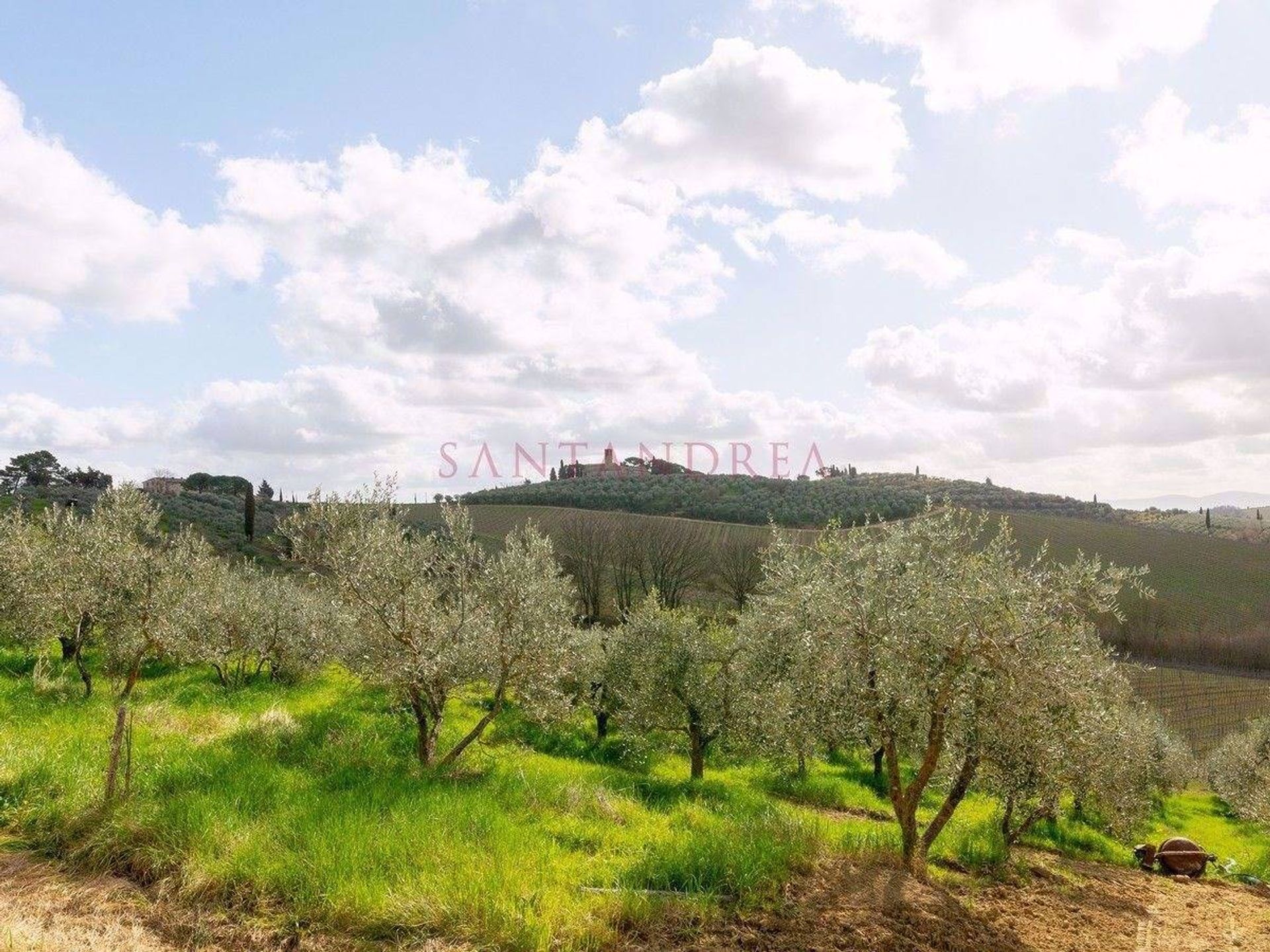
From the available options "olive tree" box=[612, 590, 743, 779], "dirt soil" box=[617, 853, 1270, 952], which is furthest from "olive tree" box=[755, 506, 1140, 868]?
"olive tree" box=[612, 590, 743, 779]

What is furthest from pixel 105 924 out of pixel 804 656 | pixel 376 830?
pixel 804 656

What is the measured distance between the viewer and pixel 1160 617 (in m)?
74.1

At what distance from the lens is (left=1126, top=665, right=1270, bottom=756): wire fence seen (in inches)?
2159

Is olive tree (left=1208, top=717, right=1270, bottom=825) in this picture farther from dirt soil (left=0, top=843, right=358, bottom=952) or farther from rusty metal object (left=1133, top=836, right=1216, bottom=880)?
dirt soil (left=0, top=843, right=358, bottom=952)

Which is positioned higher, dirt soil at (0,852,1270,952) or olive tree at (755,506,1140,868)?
olive tree at (755,506,1140,868)

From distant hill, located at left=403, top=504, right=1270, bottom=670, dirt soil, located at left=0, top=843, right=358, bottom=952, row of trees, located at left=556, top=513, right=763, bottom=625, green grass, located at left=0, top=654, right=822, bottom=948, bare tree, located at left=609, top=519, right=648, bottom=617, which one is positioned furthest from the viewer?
distant hill, located at left=403, top=504, right=1270, bottom=670

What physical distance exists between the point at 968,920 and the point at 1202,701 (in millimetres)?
65183

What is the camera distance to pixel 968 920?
998cm

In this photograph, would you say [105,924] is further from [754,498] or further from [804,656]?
[754,498]

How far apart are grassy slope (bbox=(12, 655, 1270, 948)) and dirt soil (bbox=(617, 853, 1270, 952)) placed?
55cm

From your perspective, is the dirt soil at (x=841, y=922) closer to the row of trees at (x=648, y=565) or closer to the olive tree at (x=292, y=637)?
the olive tree at (x=292, y=637)

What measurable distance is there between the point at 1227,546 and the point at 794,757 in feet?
331

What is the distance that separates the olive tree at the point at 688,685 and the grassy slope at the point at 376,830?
4743 mm

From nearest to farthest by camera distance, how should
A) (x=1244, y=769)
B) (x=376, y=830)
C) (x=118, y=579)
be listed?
(x=376, y=830), (x=118, y=579), (x=1244, y=769)
